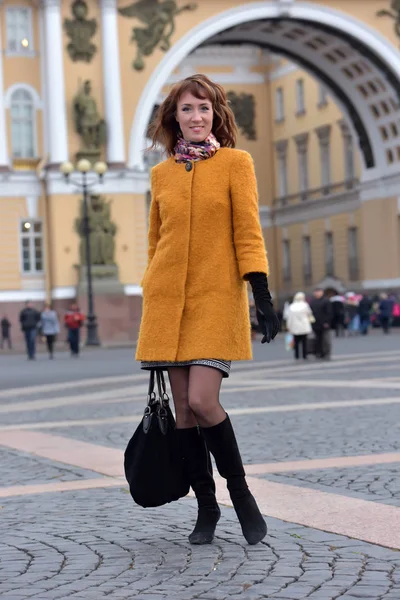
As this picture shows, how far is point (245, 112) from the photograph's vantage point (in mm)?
65438

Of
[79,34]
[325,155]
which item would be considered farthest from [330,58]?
[79,34]

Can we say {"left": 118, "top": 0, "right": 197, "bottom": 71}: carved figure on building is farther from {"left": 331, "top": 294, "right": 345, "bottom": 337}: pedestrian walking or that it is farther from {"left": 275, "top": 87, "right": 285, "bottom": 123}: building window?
{"left": 275, "top": 87, "right": 285, "bottom": 123}: building window

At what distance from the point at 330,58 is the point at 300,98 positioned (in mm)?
11099

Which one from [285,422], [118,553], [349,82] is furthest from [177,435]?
[349,82]

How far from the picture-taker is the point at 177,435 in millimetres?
6426

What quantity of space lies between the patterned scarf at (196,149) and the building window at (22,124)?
1665 inches

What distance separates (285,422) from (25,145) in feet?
120

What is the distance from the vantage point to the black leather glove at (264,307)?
20.5 ft

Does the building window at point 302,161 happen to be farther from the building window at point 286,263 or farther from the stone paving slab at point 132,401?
the stone paving slab at point 132,401

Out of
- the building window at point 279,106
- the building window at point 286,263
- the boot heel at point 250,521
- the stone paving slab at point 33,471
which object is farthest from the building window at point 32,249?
the boot heel at point 250,521

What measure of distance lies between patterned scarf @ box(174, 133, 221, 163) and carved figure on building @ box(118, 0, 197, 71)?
42.5m

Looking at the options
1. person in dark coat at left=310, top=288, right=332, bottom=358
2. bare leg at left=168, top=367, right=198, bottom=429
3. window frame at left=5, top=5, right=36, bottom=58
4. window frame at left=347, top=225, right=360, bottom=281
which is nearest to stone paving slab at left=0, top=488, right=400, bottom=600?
bare leg at left=168, top=367, right=198, bottom=429

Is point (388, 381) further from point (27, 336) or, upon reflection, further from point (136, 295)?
point (136, 295)

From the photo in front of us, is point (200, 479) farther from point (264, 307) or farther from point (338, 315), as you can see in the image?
point (338, 315)
